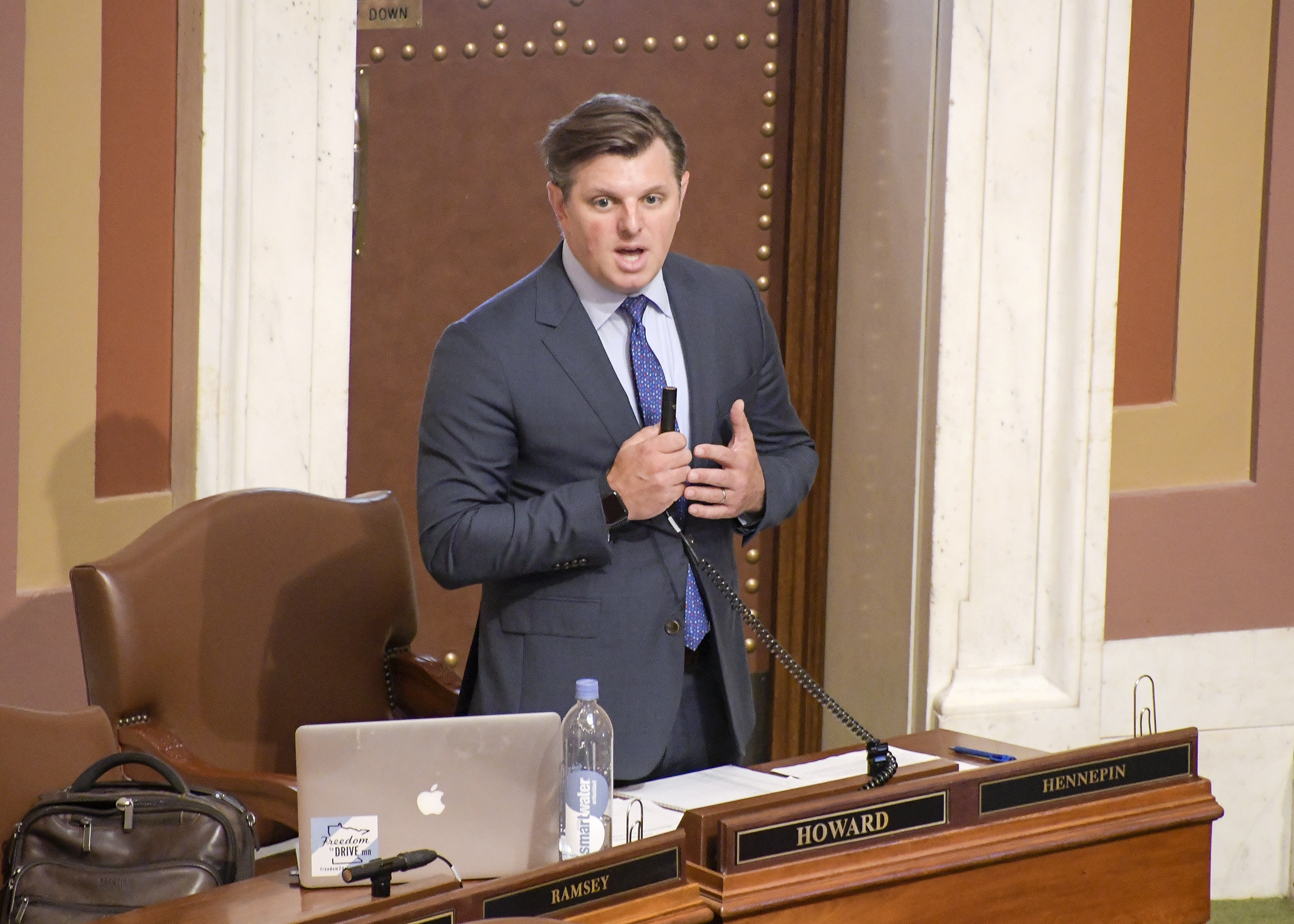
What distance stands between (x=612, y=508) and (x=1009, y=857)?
2.31 ft

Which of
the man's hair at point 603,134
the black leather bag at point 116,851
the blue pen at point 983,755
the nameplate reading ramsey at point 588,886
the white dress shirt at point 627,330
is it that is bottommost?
the black leather bag at point 116,851

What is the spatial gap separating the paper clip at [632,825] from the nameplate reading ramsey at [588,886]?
0.03 metres

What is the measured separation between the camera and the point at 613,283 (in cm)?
221

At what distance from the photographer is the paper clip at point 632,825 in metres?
1.83

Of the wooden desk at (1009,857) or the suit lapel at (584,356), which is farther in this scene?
the suit lapel at (584,356)

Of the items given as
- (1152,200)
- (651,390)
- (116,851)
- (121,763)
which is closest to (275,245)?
(651,390)

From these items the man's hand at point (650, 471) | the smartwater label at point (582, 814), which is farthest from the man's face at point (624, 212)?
the smartwater label at point (582, 814)

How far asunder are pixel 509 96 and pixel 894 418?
1.20 metres

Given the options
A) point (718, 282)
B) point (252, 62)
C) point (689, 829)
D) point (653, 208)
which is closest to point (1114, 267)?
point (718, 282)

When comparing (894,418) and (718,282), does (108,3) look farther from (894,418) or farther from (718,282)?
(894,418)

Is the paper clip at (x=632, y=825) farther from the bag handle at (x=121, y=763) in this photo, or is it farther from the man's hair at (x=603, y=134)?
the man's hair at (x=603, y=134)

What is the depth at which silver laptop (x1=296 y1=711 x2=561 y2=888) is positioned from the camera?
1622mm

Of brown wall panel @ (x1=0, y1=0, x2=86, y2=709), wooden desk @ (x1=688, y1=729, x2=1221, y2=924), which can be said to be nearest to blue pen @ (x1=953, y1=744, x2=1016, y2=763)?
wooden desk @ (x1=688, y1=729, x2=1221, y2=924)

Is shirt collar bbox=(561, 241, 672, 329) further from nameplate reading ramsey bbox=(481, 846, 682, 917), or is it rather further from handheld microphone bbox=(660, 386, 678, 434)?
nameplate reading ramsey bbox=(481, 846, 682, 917)
